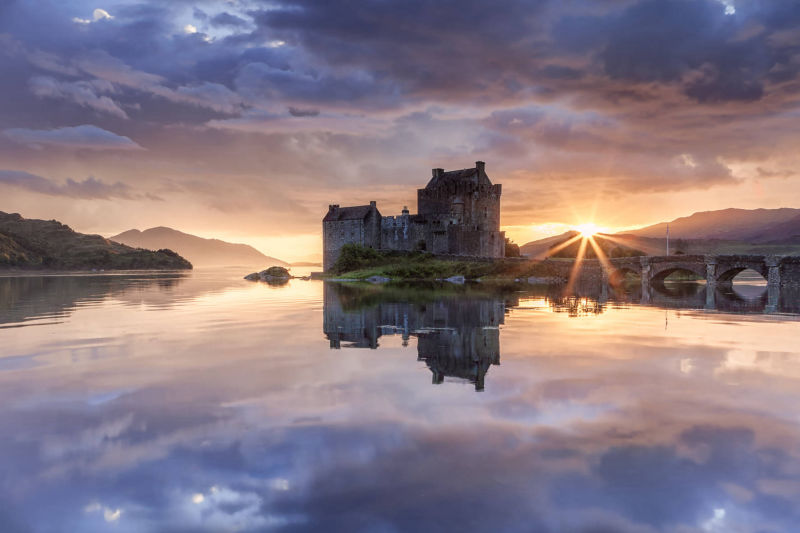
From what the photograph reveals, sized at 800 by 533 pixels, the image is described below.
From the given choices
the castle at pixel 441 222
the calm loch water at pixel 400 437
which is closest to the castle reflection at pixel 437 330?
the calm loch water at pixel 400 437

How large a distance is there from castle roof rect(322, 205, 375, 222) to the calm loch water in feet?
281

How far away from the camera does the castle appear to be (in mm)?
98750

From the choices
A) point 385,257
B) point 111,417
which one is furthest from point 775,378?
point 385,257

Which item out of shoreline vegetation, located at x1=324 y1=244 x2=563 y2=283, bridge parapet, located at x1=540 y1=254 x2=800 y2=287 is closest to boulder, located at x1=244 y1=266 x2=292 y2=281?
shoreline vegetation, located at x1=324 y1=244 x2=563 y2=283

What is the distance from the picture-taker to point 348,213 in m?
106

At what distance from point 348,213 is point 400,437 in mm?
98375

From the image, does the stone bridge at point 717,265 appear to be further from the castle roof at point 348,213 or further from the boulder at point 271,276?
the boulder at point 271,276

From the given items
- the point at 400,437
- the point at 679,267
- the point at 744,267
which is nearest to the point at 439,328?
the point at 400,437

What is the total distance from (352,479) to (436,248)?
3691 inches

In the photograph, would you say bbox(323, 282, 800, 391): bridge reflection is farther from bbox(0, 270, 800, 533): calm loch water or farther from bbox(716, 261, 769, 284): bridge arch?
bbox(716, 261, 769, 284): bridge arch

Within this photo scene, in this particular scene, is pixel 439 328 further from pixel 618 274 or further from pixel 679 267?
pixel 618 274

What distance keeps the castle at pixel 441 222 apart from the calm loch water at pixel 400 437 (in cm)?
8073

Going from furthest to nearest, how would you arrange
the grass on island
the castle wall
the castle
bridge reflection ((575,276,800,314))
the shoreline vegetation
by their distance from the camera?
the castle wall
the castle
the grass on island
the shoreline vegetation
bridge reflection ((575,276,800,314))

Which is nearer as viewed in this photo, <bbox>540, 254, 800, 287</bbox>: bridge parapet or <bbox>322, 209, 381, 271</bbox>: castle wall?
<bbox>540, 254, 800, 287</bbox>: bridge parapet
